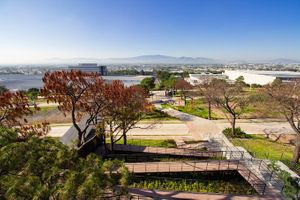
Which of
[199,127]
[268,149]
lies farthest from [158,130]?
[268,149]

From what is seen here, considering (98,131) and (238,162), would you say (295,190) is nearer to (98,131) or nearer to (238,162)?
(238,162)

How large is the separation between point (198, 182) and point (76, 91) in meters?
9.60

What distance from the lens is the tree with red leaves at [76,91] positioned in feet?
39.8

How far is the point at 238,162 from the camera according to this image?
1425 centimetres

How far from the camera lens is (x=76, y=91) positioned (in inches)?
518

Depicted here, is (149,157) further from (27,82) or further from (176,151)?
(27,82)

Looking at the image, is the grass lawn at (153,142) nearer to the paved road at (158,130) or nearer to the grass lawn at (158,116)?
the paved road at (158,130)

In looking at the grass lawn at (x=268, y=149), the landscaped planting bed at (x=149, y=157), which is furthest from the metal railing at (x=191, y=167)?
the grass lawn at (x=268, y=149)

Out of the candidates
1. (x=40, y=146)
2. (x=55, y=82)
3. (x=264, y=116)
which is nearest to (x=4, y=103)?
(x=55, y=82)

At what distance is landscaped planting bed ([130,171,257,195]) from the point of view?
12.3 meters

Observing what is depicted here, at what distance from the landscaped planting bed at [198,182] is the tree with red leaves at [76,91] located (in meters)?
5.29

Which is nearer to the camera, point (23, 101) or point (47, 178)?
point (47, 178)

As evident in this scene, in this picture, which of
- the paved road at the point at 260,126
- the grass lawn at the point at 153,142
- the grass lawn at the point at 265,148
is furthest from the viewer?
the paved road at the point at 260,126

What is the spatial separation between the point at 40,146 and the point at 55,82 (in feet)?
18.0
